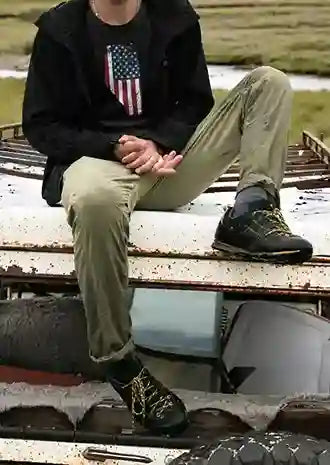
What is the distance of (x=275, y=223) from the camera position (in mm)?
1251

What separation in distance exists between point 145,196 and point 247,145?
18 cm

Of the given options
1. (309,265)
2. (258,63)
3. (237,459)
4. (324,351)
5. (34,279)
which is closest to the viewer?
(237,459)

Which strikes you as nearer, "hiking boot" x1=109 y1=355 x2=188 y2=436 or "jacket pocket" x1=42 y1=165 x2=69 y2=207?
"hiking boot" x1=109 y1=355 x2=188 y2=436

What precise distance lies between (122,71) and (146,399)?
531mm

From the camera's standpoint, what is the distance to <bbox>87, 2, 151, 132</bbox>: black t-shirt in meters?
1.43

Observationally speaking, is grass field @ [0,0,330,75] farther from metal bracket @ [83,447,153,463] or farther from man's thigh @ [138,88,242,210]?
metal bracket @ [83,447,153,463]

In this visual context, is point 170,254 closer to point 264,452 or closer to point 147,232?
point 147,232

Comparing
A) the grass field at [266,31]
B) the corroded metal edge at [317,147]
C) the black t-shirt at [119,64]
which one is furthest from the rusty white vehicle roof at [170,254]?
the grass field at [266,31]

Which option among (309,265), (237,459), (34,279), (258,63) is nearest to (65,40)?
(34,279)

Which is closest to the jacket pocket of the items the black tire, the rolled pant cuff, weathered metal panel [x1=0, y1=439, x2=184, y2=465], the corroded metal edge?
the rolled pant cuff

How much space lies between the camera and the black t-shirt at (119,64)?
1.43m

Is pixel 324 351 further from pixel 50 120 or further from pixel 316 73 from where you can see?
pixel 316 73

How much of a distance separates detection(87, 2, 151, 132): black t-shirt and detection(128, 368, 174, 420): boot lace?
1.40ft

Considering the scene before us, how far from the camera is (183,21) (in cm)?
145
